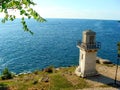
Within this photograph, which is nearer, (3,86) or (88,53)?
(3,86)

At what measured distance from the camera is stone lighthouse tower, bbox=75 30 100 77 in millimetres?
32344

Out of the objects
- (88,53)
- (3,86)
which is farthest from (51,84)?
Answer: (88,53)

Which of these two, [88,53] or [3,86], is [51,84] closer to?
[3,86]

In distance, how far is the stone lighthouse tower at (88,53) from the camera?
32.3 m

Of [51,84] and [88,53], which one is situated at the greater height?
[88,53]

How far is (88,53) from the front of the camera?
3256 cm

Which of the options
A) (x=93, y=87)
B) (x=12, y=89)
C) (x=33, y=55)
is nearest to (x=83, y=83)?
(x=93, y=87)

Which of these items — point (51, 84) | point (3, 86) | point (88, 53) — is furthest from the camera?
point (88, 53)

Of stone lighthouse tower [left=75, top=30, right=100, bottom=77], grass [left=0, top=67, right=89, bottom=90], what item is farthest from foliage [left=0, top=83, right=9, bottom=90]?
stone lighthouse tower [left=75, top=30, right=100, bottom=77]

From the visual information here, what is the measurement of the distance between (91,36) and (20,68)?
103 feet

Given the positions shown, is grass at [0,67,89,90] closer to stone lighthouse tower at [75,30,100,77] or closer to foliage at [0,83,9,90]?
foliage at [0,83,9,90]

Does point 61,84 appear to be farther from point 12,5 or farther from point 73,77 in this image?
point 12,5

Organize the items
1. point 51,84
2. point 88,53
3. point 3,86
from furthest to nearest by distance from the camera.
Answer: point 88,53
point 51,84
point 3,86

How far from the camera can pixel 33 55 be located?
246 feet
